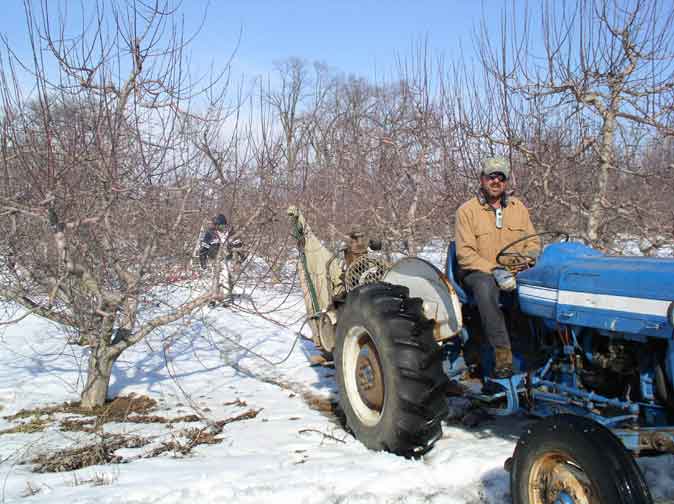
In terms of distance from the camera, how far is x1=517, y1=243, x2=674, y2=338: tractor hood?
2.67 m

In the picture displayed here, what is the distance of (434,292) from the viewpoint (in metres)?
4.05

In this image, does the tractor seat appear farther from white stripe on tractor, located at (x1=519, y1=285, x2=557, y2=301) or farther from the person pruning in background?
the person pruning in background

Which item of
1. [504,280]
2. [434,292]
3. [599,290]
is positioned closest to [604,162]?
[434,292]

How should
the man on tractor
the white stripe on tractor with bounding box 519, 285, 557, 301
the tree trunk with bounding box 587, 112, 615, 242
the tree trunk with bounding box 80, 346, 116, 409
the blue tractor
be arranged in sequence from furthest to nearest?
the tree trunk with bounding box 587, 112, 615, 242, the tree trunk with bounding box 80, 346, 116, 409, the man on tractor, the white stripe on tractor with bounding box 519, 285, 557, 301, the blue tractor

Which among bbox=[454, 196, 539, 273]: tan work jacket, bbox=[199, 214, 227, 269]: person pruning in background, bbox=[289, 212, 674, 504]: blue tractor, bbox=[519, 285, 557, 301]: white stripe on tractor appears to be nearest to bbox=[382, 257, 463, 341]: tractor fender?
bbox=[289, 212, 674, 504]: blue tractor

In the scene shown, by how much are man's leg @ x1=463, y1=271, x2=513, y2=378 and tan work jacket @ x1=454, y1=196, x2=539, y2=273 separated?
22 cm

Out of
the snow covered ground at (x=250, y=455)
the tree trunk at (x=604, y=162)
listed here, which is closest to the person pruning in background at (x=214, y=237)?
the snow covered ground at (x=250, y=455)

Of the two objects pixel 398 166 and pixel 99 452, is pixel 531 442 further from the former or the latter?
pixel 398 166

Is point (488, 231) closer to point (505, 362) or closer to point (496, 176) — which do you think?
point (496, 176)

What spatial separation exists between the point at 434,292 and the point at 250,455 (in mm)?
1669

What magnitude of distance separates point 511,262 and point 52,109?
4.32m

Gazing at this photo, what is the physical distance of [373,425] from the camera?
12.6 ft

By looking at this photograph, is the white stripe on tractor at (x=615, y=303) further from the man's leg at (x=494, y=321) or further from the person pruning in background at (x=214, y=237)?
the person pruning in background at (x=214, y=237)

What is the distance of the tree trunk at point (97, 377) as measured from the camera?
5.11 meters
